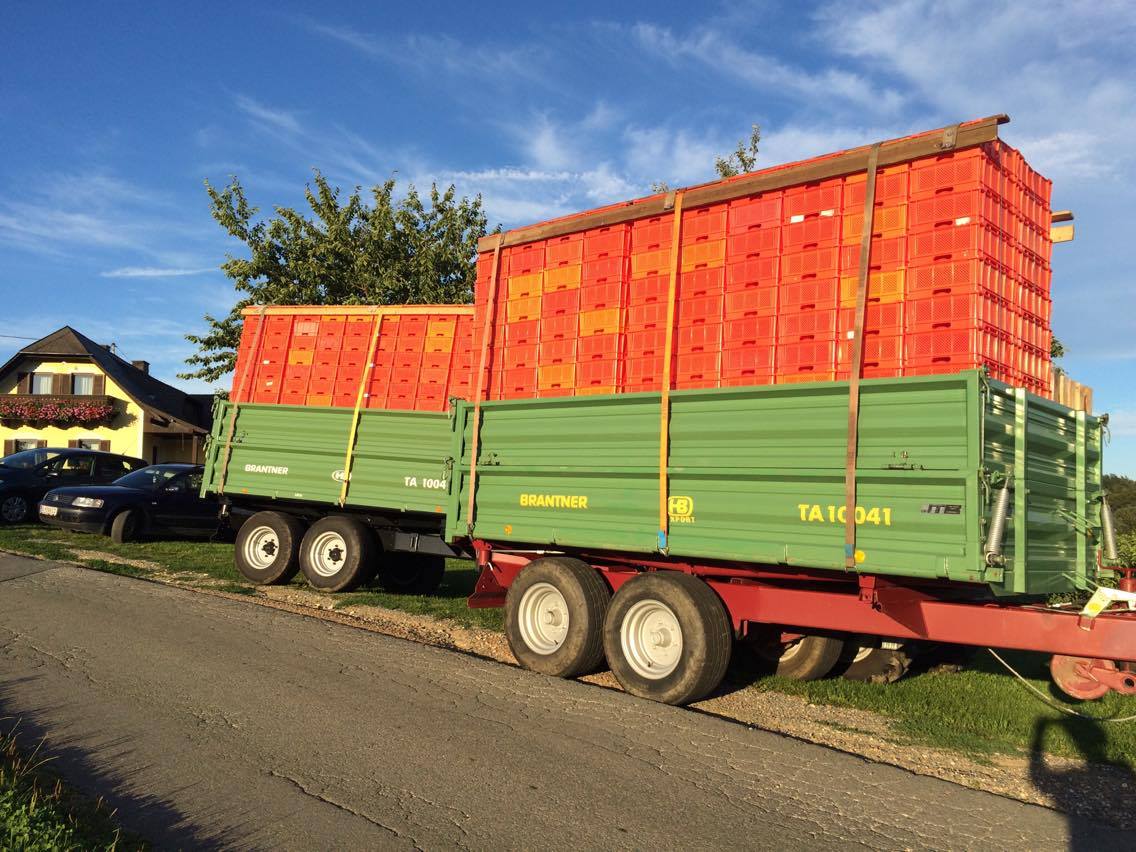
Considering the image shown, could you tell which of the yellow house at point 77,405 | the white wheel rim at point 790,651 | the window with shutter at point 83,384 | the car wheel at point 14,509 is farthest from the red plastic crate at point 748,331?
the window with shutter at point 83,384

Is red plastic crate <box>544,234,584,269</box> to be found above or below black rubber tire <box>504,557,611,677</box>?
above

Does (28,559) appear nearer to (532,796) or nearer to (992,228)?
(532,796)

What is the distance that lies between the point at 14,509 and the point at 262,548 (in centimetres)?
999

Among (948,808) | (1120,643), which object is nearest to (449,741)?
(948,808)

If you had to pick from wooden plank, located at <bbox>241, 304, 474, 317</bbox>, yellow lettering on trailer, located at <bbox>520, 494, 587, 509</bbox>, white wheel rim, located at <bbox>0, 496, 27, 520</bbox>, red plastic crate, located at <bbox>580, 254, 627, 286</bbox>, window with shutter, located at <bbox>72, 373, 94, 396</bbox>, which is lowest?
white wheel rim, located at <bbox>0, 496, 27, 520</bbox>

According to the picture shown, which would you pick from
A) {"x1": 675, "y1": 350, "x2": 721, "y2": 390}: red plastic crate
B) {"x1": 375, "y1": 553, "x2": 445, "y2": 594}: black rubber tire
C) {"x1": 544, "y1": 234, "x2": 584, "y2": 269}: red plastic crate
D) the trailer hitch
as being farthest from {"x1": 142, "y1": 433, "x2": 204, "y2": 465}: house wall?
the trailer hitch

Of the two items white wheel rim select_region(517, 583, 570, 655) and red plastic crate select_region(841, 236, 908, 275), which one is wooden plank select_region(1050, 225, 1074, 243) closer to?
red plastic crate select_region(841, 236, 908, 275)

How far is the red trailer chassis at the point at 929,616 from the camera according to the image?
5.49m

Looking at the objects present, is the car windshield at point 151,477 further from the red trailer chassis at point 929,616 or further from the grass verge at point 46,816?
the grass verge at point 46,816

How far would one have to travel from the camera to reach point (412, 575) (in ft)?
40.9

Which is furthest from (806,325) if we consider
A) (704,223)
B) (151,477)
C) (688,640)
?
(151,477)

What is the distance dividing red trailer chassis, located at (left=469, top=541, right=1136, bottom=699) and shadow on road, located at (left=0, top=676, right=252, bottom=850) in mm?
3861

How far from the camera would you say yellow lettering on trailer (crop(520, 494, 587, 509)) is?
7562 millimetres

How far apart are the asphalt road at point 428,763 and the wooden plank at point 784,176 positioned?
385 cm
